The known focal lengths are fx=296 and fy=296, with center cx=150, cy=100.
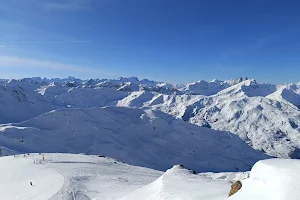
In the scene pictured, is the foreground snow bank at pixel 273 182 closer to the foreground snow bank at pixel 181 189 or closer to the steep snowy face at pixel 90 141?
the foreground snow bank at pixel 181 189

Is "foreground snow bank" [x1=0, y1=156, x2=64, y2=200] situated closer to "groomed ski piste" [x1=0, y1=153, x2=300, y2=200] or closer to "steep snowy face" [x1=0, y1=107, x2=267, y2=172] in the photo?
"groomed ski piste" [x1=0, y1=153, x2=300, y2=200]

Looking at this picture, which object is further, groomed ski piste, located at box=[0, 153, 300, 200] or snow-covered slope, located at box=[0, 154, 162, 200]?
snow-covered slope, located at box=[0, 154, 162, 200]

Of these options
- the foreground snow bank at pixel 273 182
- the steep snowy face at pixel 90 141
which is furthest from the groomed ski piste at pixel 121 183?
the steep snowy face at pixel 90 141

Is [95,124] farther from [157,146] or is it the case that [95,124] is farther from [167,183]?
[167,183]

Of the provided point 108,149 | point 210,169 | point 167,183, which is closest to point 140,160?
point 108,149

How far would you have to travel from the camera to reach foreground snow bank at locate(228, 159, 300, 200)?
534 inches

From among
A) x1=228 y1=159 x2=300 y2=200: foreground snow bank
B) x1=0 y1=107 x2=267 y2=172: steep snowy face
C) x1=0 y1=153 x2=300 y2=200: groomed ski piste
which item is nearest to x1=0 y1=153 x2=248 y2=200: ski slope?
x1=0 y1=153 x2=300 y2=200: groomed ski piste

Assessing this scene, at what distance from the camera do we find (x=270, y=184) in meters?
14.8

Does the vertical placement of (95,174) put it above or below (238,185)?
below

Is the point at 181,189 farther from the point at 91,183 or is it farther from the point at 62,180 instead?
the point at 62,180

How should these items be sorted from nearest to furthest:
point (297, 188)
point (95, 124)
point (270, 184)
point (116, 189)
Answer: point (297, 188) → point (270, 184) → point (116, 189) → point (95, 124)

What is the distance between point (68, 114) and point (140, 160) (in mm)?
59710

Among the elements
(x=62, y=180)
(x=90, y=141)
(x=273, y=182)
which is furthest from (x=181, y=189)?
(x=90, y=141)

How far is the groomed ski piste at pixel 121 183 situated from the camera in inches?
595
